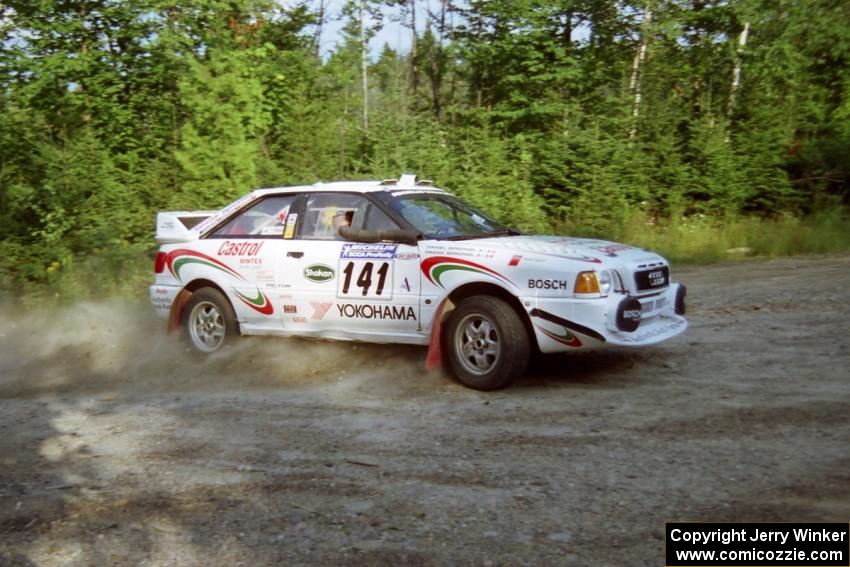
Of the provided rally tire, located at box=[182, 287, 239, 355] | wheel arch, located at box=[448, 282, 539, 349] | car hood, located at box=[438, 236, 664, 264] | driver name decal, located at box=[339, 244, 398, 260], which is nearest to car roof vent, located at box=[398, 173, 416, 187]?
driver name decal, located at box=[339, 244, 398, 260]

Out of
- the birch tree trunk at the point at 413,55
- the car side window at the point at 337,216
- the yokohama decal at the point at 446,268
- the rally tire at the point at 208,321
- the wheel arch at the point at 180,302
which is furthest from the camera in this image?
the birch tree trunk at the point at 413,55

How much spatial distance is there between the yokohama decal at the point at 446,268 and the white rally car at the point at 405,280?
1 centimetres

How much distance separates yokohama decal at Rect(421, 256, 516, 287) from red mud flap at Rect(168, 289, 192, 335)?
3.00 meters

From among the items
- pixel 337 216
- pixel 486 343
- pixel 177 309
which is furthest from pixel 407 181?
pixel 177 309

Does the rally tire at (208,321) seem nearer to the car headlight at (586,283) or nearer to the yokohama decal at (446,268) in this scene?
the yokohama decal at (446,268)

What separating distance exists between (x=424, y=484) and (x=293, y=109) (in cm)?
1392

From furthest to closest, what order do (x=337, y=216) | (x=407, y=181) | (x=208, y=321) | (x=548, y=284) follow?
(x=208, y=321) → (x=407, y=181) → (x=337, y=216) → (x=548, y=284)

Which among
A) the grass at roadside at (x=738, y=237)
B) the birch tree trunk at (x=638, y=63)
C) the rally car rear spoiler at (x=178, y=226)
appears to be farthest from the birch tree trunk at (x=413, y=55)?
the rally car rear spoiler at (x=178, y=226)

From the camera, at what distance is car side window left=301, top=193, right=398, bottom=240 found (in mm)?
7695

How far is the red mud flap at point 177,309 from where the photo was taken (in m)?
8.78

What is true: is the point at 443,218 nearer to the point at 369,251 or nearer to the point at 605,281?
the point at 369,251

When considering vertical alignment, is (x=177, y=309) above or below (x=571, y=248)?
below

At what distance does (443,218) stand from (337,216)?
1011 mm

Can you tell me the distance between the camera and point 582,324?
6477 millimetres
